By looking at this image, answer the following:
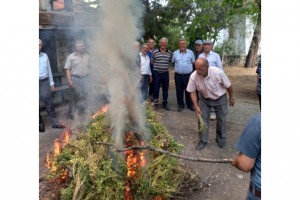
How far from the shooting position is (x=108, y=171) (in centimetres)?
321

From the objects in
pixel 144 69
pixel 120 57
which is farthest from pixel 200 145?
pixel 144 69

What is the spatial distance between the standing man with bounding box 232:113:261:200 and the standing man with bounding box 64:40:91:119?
17.2ft

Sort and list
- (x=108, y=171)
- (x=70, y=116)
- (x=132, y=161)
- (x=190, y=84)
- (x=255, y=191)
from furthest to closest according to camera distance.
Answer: (x=70, y=116)
(x=190, y=84)
(x=132, y=161)
(x=108, y=171)
(x=255, y=191)

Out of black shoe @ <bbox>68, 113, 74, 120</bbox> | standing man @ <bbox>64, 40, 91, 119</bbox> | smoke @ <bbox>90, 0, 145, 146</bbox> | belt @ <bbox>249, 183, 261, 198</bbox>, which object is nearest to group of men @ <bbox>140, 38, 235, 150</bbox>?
smoke @ <bbox>90, 0, 145, 146</bbox>

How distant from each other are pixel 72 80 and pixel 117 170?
13.2 feet

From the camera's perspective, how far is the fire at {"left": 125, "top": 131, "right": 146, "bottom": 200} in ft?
10.8

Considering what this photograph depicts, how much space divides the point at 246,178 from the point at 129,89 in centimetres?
226

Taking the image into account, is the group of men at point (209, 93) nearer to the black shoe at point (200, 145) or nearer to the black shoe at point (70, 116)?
the black shoe at point (200, 145)

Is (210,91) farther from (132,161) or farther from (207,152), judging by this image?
(132,161)

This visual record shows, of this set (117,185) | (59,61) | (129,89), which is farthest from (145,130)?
(59,61)

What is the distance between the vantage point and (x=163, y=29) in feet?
35.2

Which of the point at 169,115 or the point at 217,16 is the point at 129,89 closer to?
the point at 169,115
